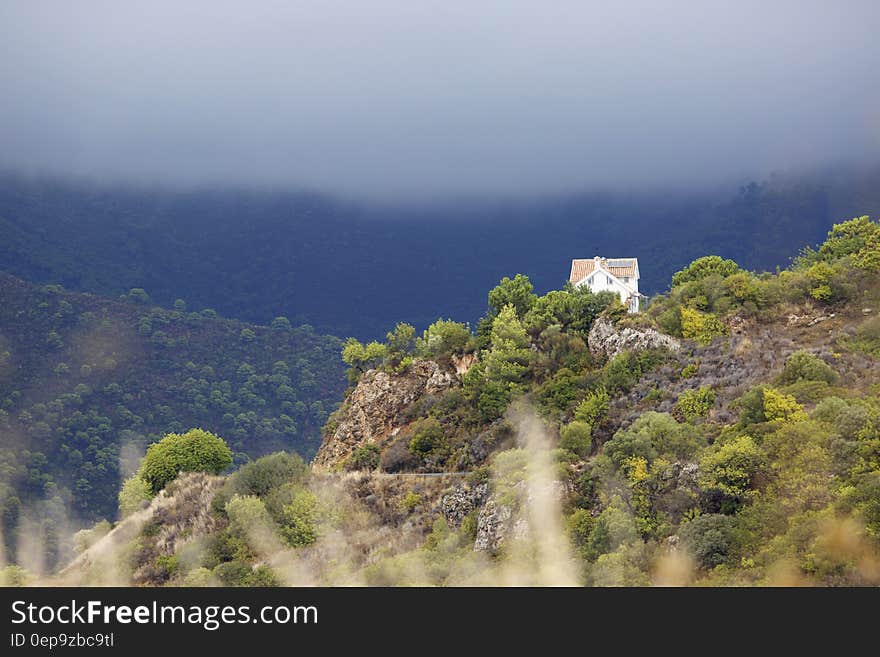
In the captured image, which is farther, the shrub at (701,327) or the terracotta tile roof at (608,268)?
the terracotta tile roof at (608,268)

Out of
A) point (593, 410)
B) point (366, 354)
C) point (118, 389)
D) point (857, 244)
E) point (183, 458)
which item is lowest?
point (593, 410)

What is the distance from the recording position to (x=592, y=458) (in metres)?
63.2

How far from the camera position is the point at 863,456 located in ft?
168

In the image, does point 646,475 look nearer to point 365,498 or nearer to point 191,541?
point 365,498

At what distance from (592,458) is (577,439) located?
4.97 feet

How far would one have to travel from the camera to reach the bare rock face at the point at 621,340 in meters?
71.8

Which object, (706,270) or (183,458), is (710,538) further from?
(183,458)

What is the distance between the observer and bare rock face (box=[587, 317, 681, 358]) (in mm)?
71812

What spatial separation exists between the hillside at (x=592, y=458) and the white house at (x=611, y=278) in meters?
3.40

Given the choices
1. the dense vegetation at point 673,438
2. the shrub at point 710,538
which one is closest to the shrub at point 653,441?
the dense vegetation at point 673,438

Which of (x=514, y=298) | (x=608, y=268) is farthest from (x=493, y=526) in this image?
(x=608, y=268)

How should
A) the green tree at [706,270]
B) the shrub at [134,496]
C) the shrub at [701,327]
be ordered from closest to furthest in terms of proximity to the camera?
the shrub at [701,327]
the shrub at [134,496]
the green tree at [706,270]

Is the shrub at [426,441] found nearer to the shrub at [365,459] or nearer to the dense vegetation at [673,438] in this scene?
the dense vegetation at [673,438]
